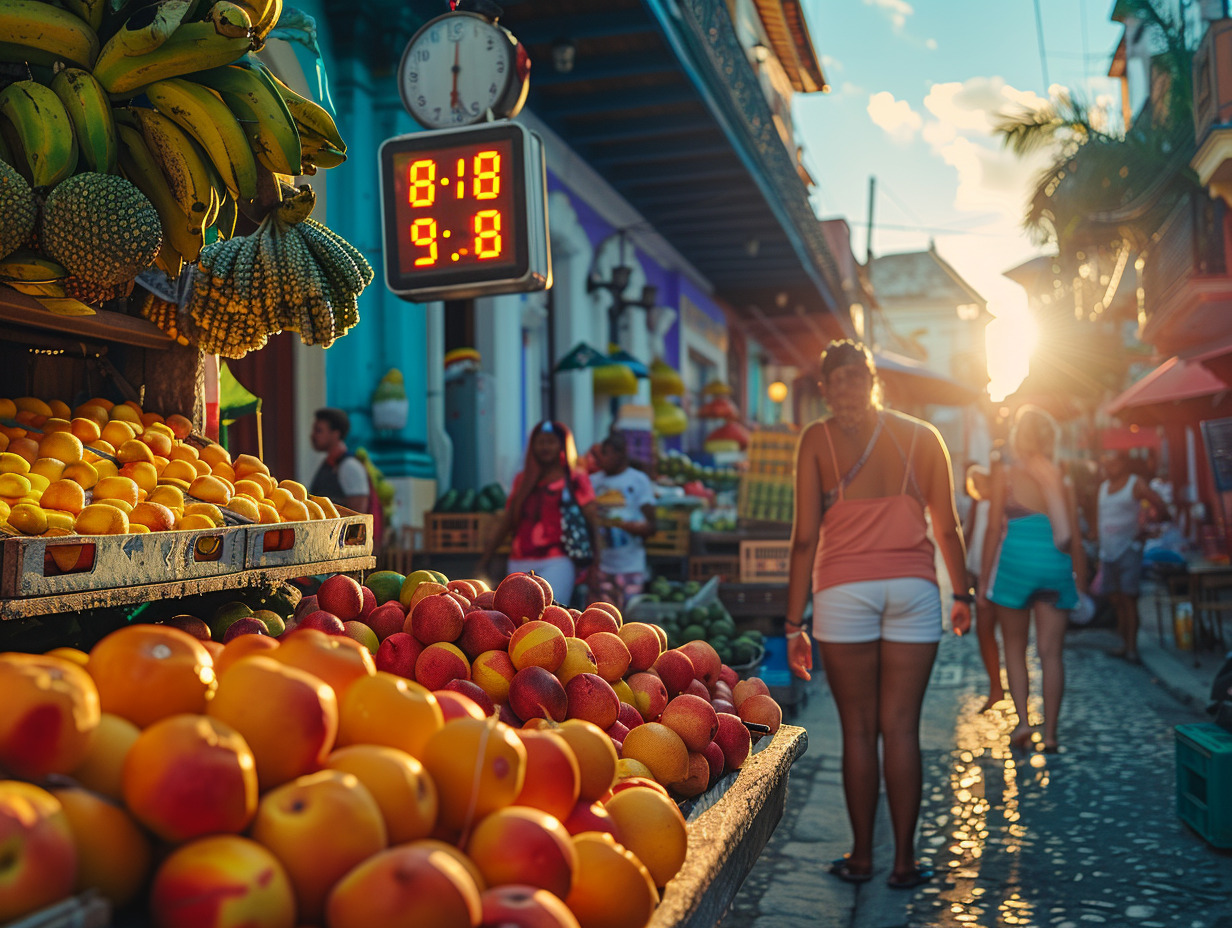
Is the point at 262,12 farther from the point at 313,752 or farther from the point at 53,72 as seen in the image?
the point at 313,752

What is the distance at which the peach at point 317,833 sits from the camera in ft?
3.69

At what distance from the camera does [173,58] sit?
2.34m

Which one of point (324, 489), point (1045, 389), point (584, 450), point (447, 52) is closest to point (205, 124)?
point (447, 52)

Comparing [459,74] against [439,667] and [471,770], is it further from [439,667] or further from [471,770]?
[471,770]

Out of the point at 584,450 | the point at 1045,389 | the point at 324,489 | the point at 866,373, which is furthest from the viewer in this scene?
the point at 1045,389

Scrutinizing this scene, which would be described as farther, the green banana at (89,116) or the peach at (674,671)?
the peach at (674,671)

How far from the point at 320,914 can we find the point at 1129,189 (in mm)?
21016

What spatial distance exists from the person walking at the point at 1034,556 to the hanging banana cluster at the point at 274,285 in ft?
13.8

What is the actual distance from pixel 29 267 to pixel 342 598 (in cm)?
100

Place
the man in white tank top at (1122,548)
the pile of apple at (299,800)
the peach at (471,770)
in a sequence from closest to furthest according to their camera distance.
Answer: the pile of apple at (299,800), the peach at (471,770), the man in white tank top at (1122,548)

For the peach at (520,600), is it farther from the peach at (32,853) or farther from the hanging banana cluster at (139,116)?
the peach at (32,853)

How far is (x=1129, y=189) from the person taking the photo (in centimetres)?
1881

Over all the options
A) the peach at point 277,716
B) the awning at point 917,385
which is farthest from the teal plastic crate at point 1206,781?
the awning at point 917,385

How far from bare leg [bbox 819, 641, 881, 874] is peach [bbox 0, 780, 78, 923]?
3109mm
